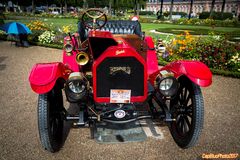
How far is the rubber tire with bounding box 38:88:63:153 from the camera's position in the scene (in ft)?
9.39

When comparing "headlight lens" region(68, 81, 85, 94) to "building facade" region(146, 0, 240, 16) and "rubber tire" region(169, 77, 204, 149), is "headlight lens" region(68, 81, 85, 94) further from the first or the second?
"building facade" region(146, 0, 240, 16)

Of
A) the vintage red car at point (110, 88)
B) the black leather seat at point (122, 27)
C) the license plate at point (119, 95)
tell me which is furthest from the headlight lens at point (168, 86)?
the black leather seat at point (122, 27)

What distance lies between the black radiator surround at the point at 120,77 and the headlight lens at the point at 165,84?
244mm

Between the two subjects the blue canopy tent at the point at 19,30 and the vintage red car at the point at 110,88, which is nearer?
the vintage red car at the point at 110,88

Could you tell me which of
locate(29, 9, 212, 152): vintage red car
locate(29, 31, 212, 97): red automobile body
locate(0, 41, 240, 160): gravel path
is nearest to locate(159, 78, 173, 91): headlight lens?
locate(29, 9, 212, 152): vintage red car

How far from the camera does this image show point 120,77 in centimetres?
296

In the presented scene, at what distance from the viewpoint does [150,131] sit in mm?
3816

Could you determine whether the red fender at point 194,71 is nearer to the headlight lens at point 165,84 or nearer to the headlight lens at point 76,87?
the headlight lens at point 165,84

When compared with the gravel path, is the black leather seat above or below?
above

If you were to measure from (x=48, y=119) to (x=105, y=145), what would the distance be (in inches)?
37.3

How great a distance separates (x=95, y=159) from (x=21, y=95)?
2948 mm

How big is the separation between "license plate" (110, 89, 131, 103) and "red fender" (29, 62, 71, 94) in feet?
2.39

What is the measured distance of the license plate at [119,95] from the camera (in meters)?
3.02

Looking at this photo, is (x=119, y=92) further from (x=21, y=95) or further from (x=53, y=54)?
(x=53, y=54)
